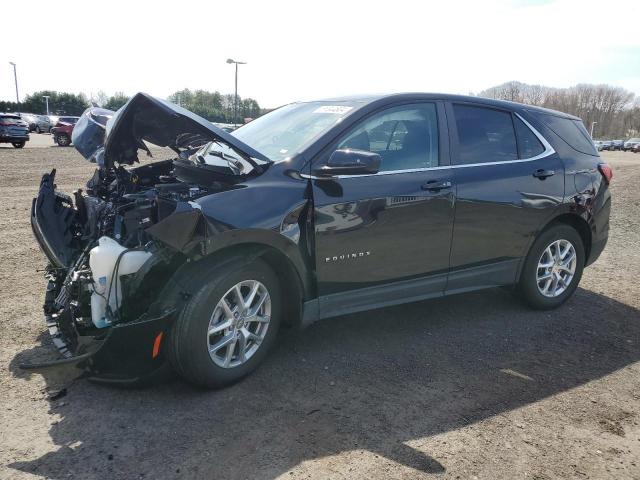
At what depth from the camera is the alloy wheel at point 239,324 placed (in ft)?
10.9

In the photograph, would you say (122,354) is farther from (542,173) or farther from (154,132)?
(542,173)

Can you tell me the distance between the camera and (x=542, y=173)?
4742 mm

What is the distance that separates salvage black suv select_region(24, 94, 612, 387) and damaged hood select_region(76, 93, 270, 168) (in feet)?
0.05

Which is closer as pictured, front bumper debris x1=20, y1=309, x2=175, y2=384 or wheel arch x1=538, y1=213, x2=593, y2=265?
front bumper debris x1=20, y1=309, x2=175, y2=384

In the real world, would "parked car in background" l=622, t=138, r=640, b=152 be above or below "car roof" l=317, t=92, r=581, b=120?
below

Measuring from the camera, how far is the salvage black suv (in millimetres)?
3201

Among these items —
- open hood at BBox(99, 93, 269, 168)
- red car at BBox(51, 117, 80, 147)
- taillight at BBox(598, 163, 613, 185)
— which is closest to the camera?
open hood at BBox(99, 93, 269, 168)

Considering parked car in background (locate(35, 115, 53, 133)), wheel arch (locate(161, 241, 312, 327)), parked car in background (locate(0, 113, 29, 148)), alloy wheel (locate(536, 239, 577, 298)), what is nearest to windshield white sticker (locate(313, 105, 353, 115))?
wheel arch (locate(161, 241, 312, 327))

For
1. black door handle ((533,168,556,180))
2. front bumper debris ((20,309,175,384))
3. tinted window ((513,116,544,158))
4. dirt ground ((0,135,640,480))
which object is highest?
tinted window ((513,116,544,158))

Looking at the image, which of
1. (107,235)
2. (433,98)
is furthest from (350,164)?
(107,235)

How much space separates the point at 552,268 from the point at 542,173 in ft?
3.08

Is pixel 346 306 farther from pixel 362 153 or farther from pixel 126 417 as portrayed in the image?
pixel 126 417

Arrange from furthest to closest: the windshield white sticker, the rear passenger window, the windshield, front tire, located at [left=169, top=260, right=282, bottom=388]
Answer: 1. the rear passenger window
2. the windshield white sticker
3. the windshield
4. front tire, located at [left=169, top=260, right=282, bottom=388]

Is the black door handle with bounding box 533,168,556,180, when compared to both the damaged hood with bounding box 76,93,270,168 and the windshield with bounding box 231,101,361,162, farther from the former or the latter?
the damaged hood with bounding box 76,93,270,168
